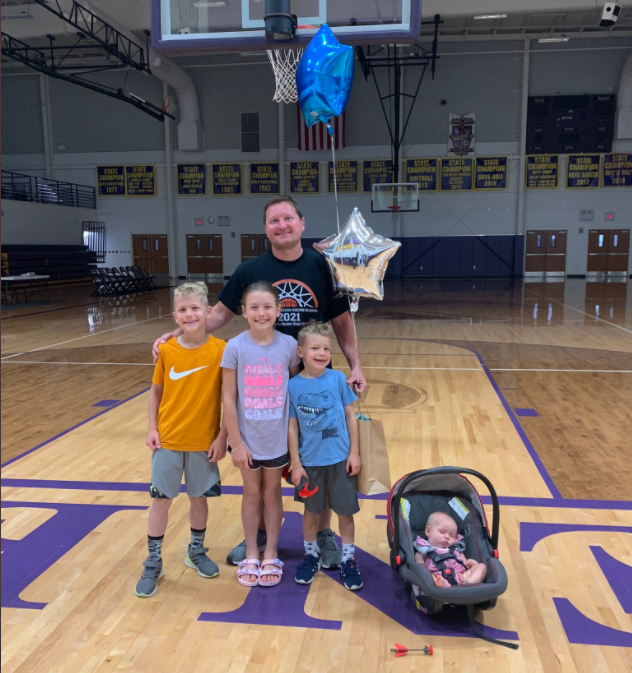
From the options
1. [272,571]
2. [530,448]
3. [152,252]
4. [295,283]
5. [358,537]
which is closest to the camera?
[272,571]

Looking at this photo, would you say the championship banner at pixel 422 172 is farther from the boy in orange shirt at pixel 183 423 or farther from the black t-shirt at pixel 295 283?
the boy in orange shirt at pixel 183 423

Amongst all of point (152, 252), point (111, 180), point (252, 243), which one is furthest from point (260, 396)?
point (111, 180)

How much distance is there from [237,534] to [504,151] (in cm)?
2079

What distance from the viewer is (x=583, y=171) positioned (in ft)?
69.1

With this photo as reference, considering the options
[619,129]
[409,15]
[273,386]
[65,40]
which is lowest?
[273,386]

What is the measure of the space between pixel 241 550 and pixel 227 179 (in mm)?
21013

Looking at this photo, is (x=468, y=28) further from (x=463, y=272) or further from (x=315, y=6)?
(x=315, y=6)

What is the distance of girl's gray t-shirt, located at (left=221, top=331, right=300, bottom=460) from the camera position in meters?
2.61

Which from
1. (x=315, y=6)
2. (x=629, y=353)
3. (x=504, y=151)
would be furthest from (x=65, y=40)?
(x=629, y=353)

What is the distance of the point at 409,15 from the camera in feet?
19.6

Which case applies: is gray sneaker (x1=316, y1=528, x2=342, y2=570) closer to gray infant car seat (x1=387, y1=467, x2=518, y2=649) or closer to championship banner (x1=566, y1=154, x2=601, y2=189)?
gray infant car seat (x1=387, y1=467, x2=518, y2=649)

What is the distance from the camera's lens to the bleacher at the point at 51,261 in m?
17.4

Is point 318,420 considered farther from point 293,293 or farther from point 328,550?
point 328,550

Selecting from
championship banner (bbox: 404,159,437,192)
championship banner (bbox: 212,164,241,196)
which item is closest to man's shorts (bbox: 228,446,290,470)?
championship banner (bbox: 404,159,437,192)
